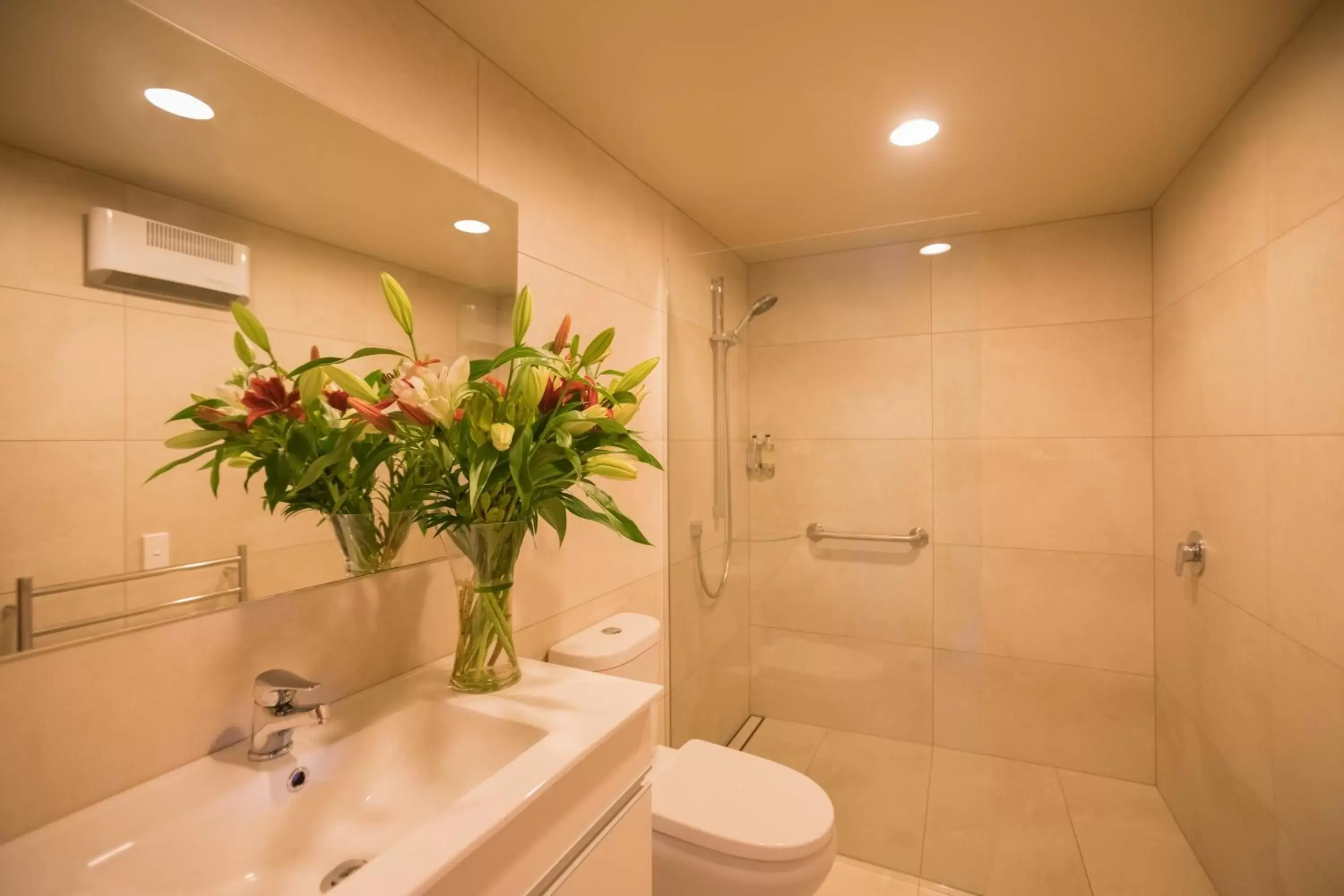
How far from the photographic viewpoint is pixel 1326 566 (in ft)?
3.97

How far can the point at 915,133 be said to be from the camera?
172 centimetres

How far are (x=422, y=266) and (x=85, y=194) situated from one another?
1.72 feet

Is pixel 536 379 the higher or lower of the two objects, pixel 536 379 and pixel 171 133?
the lower

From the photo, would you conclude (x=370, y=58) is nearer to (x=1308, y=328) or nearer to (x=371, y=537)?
(x=371, y=537)

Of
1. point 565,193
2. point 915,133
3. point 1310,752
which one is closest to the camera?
point 1310,752

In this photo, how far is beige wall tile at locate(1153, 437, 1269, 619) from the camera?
1.48m

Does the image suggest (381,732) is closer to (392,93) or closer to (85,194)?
(85,194)

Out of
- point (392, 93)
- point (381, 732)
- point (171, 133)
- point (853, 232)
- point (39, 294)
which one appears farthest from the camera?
point (853, 232)

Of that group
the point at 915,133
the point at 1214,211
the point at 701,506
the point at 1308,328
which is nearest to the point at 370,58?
the point at 915,133

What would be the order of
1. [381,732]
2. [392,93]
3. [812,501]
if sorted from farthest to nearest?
[812,501] < [392,93] < [381,732]

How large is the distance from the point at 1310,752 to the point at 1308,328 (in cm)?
92

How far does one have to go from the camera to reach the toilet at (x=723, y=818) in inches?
50.8

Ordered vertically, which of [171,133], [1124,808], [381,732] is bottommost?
[1124,808]

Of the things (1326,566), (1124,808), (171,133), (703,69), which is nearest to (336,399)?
(171,133)
